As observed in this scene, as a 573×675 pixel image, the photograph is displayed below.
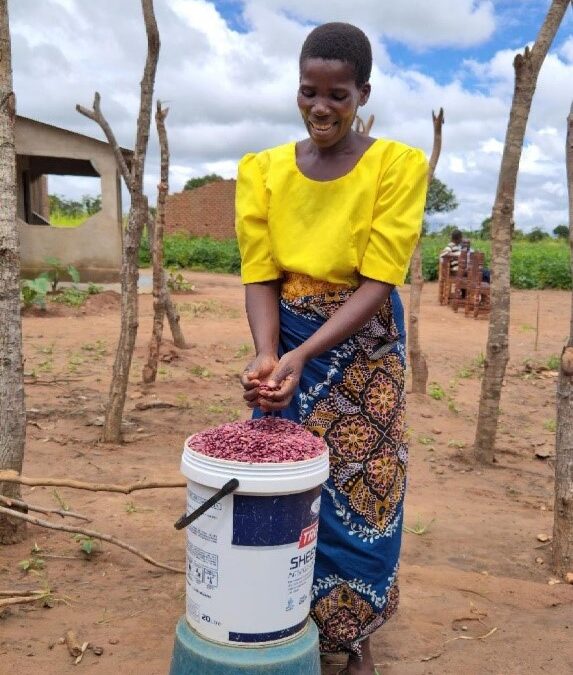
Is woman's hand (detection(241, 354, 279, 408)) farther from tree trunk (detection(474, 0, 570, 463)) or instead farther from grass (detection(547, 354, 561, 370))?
grass (detection(547, 354, 561, 370))

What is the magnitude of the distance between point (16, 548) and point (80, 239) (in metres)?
9.05

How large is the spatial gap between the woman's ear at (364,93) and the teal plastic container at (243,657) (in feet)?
4.34

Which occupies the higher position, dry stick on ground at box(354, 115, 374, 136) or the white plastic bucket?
dry stick on ground at box(354, 115, 374, 136)

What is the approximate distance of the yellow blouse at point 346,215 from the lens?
69.7 inches

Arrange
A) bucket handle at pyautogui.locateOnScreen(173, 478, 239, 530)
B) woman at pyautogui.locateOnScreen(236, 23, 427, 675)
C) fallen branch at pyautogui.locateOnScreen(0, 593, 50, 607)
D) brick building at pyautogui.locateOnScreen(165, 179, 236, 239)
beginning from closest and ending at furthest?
bucket handle at pyautogui.locateOnScreen(173, 478, 239, 530)
woman at pyautogui.locateOnScreen(236, 23, 427, 675)
fallen branch at pyautogui.locateOnScreen(0, 593, 50, 607)
brick building at pyautogui.locateOnScreen(165, 179, 236, 239)

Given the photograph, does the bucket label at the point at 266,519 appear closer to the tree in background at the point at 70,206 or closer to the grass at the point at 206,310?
the grass at the point at 206,310

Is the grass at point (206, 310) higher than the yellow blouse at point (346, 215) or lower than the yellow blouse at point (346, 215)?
lower

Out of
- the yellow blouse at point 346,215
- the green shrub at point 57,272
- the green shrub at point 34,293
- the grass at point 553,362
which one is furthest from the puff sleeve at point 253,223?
the green shrub at point 57,272

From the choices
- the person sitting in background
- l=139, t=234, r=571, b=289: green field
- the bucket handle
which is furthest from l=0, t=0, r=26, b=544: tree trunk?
l=139, t=234, r=571, b=289: green field

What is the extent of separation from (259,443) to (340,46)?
0.96m

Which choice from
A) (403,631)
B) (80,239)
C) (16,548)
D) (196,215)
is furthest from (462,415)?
(196,215)

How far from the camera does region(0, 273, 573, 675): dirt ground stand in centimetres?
223

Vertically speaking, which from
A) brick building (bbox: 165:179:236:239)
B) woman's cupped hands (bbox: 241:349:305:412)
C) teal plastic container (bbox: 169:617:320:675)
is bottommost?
teal plastic container (bbox: 169:617:320:675)

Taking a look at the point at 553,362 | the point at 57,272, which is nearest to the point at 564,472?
the point at 553,362
